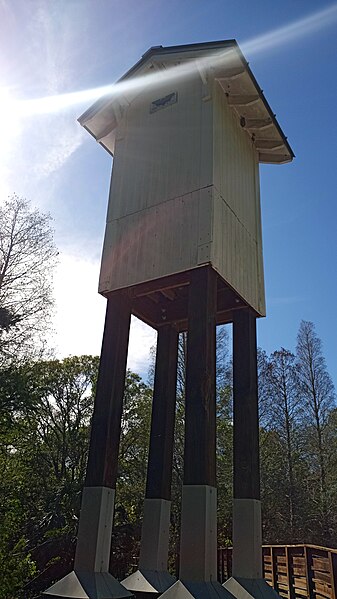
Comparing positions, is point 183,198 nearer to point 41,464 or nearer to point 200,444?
point 200,444

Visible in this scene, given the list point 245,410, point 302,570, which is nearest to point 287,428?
point 302,570

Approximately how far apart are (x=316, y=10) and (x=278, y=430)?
15330mm

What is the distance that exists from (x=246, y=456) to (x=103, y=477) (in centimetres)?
169

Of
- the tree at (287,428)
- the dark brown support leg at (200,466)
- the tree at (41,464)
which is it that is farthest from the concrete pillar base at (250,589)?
the tree at (287,428)

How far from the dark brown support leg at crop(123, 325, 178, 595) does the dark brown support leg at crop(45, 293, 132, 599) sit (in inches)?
32.4

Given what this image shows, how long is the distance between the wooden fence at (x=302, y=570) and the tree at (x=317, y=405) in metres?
8.51

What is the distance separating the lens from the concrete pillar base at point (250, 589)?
4473 mm

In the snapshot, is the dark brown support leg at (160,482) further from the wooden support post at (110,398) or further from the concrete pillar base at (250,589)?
the wooden support post at (110,398)

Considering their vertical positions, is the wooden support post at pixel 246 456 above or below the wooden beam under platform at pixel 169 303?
below

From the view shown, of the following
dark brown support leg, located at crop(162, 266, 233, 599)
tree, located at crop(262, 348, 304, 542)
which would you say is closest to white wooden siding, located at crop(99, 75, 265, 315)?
dark brown support leg, located at crop(162, 266, 233, 599)

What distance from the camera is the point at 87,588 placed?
421 centimetres

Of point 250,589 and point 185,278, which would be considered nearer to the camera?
point 250,589

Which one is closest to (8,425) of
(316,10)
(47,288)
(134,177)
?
(47,288)

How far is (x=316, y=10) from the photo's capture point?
615 centimetres
